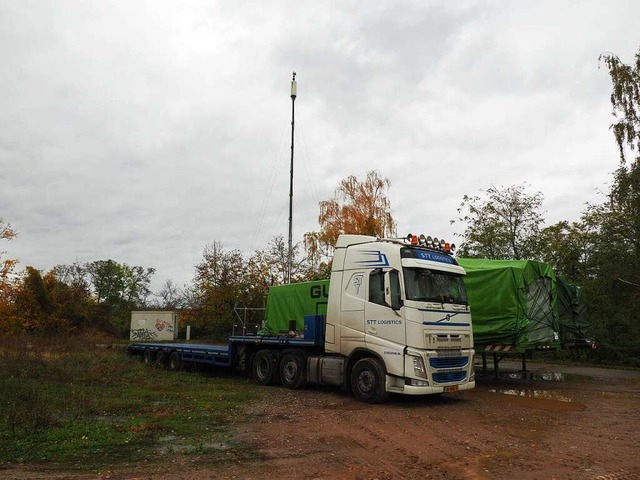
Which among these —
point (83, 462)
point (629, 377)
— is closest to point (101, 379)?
point (83, 462)

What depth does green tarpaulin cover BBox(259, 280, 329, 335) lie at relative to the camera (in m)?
15.3

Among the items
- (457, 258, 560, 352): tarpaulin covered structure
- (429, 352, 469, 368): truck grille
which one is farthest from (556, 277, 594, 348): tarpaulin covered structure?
(429, 352, 469, 368): truck grille

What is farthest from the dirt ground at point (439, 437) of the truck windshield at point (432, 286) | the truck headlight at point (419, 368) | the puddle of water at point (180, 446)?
→ the truck windshield at point (432, 286)

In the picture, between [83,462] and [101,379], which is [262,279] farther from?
[83,462]

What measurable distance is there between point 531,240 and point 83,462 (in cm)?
2652

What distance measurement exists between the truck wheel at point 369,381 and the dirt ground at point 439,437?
0.81 ft

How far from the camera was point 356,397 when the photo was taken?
1121cm

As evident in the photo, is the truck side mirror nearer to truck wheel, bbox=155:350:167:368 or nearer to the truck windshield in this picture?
the truck windshield

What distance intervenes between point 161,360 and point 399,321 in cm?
1150

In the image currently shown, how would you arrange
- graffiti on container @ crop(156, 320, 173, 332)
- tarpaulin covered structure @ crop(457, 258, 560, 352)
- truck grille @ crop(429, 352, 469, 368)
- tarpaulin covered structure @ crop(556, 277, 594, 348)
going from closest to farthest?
truck grille @ crop(429, 352, 469, 368) < tarpaulin covered structure @ crop(457, 258, 560, 352) < tarpaulin covered structure @ crop(556, 277, 594, 348) < graffiti on container @ crop(156, 320, 173, 332)

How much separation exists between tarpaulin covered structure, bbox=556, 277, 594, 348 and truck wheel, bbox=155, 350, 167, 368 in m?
13.6

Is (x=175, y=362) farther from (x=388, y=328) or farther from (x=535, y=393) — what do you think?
(x=535, y=393)

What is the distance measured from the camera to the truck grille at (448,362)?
1033 centimetres

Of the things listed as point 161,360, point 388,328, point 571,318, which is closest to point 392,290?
point 388,328
